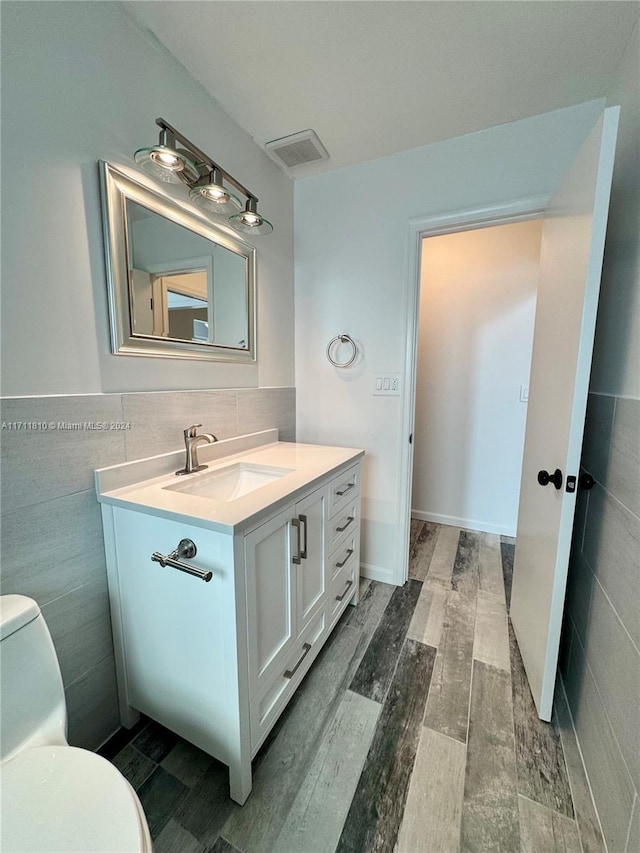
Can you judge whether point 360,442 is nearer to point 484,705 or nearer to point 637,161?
point 484,705

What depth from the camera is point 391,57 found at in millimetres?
1232

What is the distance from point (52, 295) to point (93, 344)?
161mm

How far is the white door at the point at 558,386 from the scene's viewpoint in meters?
0.98

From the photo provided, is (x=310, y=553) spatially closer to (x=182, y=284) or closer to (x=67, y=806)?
(x=67, y=806)

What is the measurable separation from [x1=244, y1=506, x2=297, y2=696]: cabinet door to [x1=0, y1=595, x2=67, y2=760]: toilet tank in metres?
0.47

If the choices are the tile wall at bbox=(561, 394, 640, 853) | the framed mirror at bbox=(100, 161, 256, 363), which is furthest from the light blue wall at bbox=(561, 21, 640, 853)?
the framed mirror at bbox=(100, 161, 256, 363)

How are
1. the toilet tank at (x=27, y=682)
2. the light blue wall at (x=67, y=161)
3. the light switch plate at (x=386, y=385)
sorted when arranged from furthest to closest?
1. the light switch plate at (x=386, y=385)
2. the light blue wall at (x=67, y=161)
3. the toilet tank at (x=27, y=682)

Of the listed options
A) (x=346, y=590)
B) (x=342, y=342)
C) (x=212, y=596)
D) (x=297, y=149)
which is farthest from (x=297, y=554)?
(x=297, y=149)

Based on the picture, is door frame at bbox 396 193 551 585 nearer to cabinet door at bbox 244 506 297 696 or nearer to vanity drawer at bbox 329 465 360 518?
vanity drawer at bbox 329 465 360 518

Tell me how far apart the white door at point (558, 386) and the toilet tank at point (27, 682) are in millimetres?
1460

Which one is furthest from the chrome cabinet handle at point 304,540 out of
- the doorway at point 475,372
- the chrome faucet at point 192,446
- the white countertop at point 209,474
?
the doorway at point 475,372

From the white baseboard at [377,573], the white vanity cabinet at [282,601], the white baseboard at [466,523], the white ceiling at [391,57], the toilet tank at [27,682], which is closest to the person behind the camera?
the toilet tank at [27,682]

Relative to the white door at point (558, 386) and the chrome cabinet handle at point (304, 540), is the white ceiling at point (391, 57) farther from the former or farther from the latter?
the chrome cabinet handle at point (304, 540)

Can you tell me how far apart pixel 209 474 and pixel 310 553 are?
0.50 m
